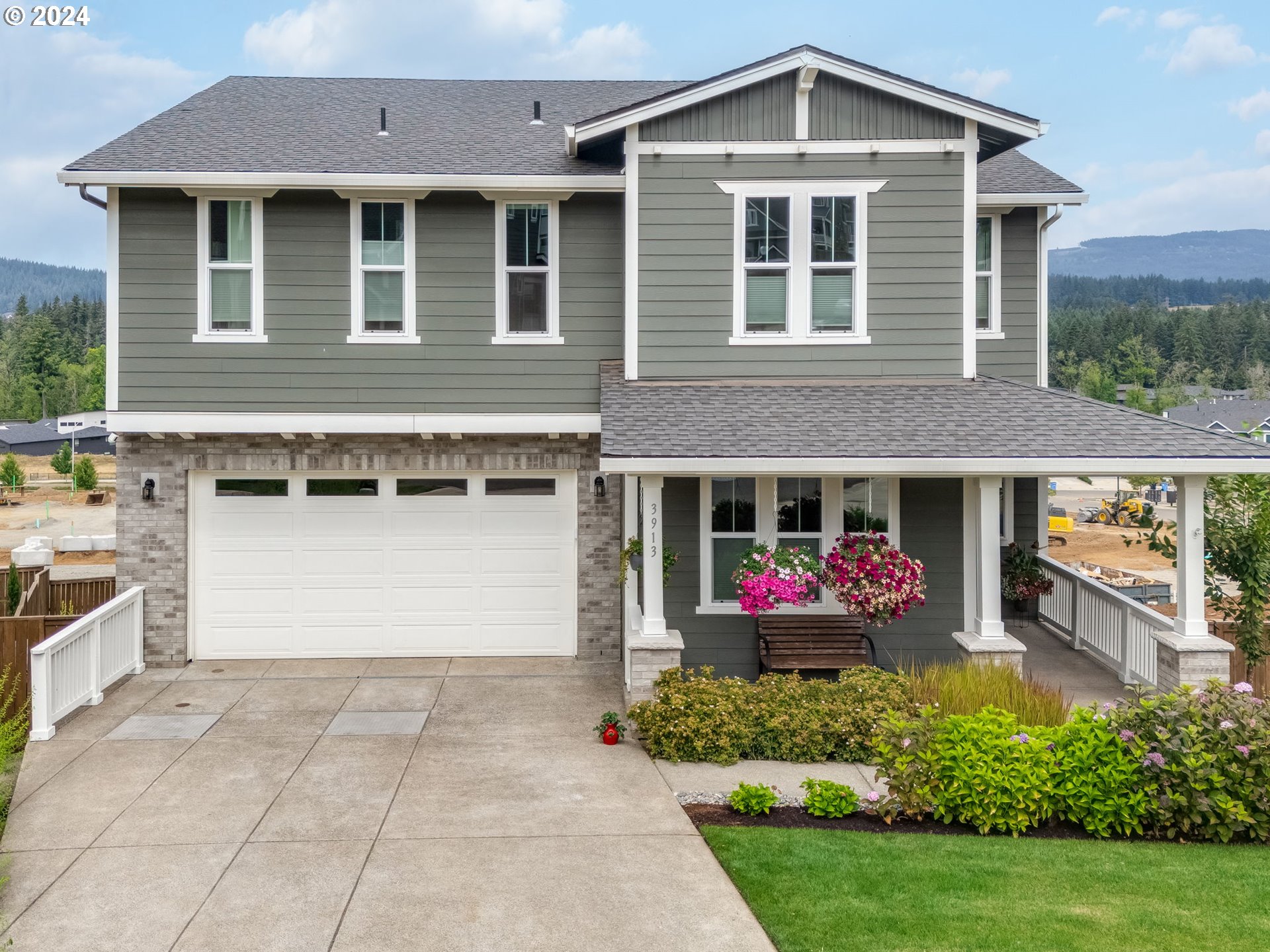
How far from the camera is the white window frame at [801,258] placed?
36.0 feet

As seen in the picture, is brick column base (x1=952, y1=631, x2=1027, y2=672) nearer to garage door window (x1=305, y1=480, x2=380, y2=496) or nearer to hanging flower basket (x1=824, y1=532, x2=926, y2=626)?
hanging flower basket (x1=824, y1=532, x2=926, y2=626)

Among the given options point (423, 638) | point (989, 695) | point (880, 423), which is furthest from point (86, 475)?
point (989, 695)

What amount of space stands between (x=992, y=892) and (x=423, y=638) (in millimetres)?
7854

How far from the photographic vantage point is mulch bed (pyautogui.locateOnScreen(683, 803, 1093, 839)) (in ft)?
22.8

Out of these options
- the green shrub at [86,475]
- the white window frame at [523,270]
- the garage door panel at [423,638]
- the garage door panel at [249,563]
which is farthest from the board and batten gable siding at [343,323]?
the green shrub at [86,475]

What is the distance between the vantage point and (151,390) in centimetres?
1132

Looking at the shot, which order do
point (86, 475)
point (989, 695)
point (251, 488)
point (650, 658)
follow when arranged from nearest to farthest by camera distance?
point (989, 695) < point (650, 658) < point (251, 488) < point (86, 475)

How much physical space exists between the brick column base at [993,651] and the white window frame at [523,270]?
555 centimetres

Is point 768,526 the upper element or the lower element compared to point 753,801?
upper

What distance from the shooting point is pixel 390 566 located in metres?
12.1

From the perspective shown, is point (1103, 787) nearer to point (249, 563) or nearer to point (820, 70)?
point (820, 70)

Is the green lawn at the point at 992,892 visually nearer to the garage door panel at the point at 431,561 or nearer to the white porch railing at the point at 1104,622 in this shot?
the white porch railing at the point at 1104,622

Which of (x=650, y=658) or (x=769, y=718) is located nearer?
(x=769, y=718)

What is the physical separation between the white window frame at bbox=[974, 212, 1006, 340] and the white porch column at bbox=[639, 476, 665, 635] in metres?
5.85
